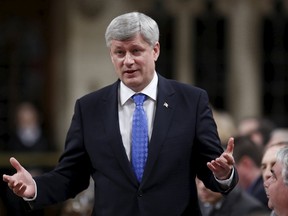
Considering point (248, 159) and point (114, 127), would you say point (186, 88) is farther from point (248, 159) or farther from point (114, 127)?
point (248, 159)

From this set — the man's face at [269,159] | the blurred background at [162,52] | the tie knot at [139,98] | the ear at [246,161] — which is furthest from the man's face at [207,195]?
the blurred background at [162,52]

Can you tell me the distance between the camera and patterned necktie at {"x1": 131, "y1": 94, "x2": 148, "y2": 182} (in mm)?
6391

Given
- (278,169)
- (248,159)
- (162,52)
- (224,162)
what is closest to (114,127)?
(224,162)

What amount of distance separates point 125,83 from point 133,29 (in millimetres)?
281

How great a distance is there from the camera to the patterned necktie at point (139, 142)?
6391 mm

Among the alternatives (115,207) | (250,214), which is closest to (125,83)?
(115,207)

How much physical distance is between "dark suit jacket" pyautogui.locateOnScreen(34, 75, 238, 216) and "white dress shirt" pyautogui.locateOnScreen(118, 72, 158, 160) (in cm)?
4

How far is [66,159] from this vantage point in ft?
21.4

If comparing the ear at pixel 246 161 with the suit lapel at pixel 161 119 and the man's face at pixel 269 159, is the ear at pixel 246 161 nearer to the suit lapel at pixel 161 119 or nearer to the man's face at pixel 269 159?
the man's face at pixel 269 159

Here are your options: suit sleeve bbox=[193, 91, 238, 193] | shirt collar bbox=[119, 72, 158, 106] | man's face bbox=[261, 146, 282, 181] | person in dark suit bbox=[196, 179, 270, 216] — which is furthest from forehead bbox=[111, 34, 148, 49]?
person in dark suit bbox=[196, 179, 270, 216]

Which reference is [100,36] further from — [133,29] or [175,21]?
[133,29]

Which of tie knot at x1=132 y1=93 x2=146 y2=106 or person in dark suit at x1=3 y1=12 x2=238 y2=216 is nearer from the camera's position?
person in dark suit at x1=3 y1=12 x2=238 y2=216

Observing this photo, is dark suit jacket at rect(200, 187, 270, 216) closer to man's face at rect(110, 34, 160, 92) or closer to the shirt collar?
the shirt collar

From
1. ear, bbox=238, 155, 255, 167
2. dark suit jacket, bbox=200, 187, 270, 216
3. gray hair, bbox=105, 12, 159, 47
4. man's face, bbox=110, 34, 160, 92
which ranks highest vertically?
gray hair, bbox=105, 12, 159, 47
